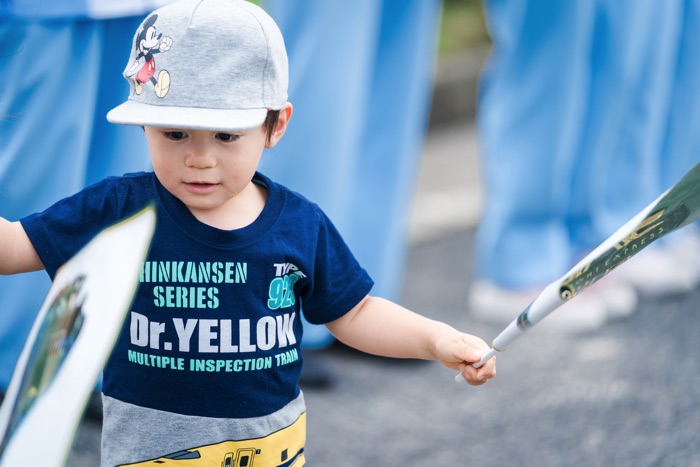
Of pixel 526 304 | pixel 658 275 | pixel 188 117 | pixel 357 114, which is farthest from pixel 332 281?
pixel 658 275

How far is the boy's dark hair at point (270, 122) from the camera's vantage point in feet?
4.40

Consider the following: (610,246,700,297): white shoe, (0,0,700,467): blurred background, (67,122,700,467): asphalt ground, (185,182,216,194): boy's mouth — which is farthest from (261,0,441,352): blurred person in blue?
(185,182,216,194): boy's mouth

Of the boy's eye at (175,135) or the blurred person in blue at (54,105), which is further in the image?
the blurred person in blue at (54,105)

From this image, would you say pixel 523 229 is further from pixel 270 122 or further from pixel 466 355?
pixel 270 122

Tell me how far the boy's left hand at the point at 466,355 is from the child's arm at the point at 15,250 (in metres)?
0.52

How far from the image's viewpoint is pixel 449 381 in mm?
2762

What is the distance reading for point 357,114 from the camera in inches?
103

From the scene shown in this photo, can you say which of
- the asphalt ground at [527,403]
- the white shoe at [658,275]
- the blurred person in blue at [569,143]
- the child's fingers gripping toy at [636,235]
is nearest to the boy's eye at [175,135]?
the child's fingers gripping toy at [636,235]

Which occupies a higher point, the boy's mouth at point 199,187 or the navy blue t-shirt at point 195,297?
the boy's mouth at point 199,187

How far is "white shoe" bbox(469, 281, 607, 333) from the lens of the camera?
3.06 m

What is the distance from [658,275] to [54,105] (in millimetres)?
2194

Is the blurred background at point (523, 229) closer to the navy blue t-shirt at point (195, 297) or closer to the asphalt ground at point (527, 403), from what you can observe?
the asphalt ground at point (527, 403)

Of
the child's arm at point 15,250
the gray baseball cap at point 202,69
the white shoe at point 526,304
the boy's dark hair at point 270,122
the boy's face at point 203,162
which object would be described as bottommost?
the white shoe at point 526,304

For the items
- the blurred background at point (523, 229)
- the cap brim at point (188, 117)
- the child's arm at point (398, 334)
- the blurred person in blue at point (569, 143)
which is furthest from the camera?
the blurred person in blue at point (569, 143)
